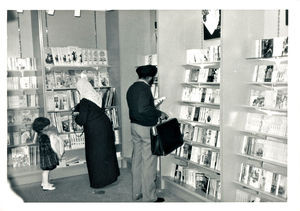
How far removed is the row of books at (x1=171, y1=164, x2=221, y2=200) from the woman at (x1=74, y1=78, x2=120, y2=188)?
932mm

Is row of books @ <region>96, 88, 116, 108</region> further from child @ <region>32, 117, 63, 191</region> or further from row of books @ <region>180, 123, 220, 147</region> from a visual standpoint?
row of books @ <region>180, 123, 220, 147</region>

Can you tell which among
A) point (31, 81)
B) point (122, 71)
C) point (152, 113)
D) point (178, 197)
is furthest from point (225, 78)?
point (31, 81)

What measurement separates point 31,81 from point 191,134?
2.71 m

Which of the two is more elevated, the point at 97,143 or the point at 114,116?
the point at 114,116

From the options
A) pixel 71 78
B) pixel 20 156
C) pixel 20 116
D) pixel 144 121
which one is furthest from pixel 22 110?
pixel 144 121

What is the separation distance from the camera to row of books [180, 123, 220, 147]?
3600 millimetres

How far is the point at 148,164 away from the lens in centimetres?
356

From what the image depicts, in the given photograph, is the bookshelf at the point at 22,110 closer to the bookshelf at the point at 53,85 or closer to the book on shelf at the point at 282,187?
the bookshelf at the point at 53,85

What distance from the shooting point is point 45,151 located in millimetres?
4266

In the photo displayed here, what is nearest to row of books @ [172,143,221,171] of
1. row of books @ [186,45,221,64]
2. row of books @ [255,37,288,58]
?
row of books @ [186,45,221,64]

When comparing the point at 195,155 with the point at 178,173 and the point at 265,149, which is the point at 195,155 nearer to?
the point at 178,173

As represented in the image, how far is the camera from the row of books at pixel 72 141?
495 cm

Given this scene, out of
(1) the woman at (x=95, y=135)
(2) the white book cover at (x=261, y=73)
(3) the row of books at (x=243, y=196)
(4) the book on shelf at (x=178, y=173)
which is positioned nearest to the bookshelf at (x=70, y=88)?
(1) the woman at (x=95, y=135)

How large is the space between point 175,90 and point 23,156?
267cm
